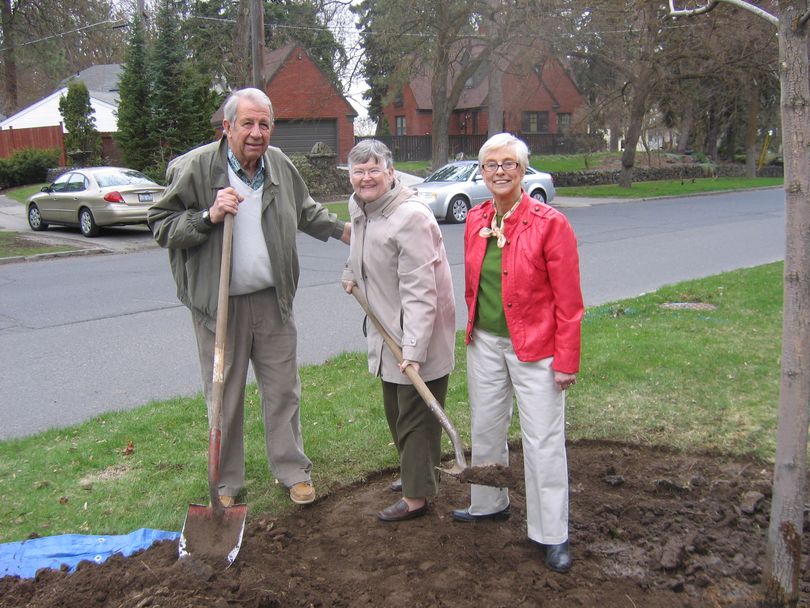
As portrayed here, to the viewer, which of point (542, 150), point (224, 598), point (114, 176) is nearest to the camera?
point (224, 598)

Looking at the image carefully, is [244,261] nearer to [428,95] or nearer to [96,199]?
[96,199]

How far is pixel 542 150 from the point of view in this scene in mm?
53062

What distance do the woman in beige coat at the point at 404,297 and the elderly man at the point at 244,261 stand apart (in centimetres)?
40

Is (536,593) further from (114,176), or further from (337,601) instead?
(114,176)

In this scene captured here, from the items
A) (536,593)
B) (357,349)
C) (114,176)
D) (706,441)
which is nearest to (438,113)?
(114,176)

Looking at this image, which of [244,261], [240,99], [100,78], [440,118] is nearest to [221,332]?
[244,261]

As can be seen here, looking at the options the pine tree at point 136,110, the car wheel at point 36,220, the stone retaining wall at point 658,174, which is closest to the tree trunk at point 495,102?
the stone retaining wall at point 658,174

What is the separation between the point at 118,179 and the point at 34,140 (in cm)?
2098

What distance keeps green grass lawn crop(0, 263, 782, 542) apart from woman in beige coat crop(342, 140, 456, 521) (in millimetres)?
717

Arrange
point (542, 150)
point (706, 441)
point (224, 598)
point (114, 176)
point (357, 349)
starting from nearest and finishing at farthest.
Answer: point (224, 598)
point (706, 441)
point (357, 349)
point (114, 176)
point (542, 150)

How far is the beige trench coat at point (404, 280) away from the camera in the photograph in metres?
3.63

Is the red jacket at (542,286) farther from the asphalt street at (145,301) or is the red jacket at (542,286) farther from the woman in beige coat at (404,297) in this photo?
the asphalt street at (145,301)

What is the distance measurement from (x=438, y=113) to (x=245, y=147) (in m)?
23.8

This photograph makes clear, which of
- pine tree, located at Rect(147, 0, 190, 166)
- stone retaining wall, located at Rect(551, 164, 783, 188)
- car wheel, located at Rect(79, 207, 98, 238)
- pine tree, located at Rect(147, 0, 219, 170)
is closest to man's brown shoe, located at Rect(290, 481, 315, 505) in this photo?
car wheel, located at Rect(79, 207, 98, 238)
